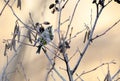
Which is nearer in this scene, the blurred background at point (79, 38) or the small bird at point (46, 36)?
the small bird at point (46, 36)

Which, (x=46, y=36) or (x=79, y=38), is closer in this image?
(x=46, y=36)

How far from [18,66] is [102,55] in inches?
28.5

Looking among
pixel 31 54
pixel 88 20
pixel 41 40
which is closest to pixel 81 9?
pixel 88 20

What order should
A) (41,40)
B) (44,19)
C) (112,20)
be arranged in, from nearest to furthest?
(41,40)
(112,20)
(44,19)

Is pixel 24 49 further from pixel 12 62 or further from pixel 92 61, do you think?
pixel 92 61

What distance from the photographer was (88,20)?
2.25m

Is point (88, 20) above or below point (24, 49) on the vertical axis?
above

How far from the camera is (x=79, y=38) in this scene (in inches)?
91.5

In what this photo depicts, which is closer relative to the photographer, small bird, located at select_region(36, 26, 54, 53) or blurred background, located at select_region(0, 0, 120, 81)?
small bird, located at select_region(36, 26, 54, 53)

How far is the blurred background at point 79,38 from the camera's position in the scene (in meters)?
2.23

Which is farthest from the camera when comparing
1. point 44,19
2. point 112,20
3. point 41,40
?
point 44,19

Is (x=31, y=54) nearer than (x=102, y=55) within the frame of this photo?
No

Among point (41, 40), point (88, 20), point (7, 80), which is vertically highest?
point (88, 20)

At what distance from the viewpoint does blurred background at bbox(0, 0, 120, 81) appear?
88.0 inches
